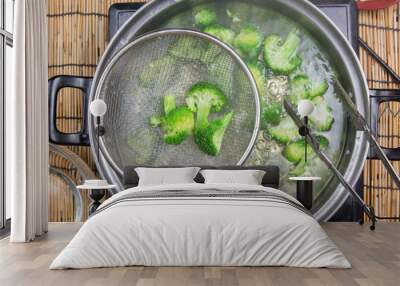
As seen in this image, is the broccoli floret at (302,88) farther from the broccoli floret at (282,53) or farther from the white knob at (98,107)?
the white knob at (98,107)

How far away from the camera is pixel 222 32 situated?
516 cm

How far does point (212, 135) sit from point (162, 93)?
62 centimetres

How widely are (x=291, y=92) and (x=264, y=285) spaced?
275 centimetres

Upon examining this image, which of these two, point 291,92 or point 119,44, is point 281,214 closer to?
point 291,92

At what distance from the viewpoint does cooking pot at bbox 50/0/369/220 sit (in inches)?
196

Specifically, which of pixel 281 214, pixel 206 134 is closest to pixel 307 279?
pixel 281 214

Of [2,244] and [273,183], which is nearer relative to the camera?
[2,244]

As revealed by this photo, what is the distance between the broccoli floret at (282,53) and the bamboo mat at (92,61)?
2.10 ft

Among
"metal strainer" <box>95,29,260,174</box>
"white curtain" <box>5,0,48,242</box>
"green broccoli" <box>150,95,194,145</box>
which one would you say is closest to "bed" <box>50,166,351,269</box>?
"white curtain" <box>5,0,48,242</box>

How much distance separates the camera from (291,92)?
16.8 feet

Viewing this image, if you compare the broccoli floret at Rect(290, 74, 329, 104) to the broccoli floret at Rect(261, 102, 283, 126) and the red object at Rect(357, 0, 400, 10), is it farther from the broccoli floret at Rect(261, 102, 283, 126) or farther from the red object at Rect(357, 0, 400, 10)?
the red object at Rect(357, 0, 400, 10)

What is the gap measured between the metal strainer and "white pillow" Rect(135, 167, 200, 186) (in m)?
0.24

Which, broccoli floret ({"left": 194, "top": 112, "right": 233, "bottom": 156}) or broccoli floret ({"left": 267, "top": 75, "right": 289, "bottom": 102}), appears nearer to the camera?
broccoli floret ({"left": 194, "top": 112, "right": 233, "bottom": 156})

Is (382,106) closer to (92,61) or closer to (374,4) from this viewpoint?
(374,4)
